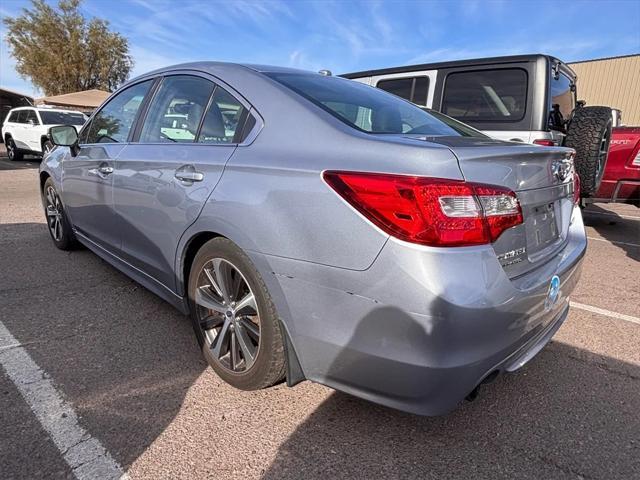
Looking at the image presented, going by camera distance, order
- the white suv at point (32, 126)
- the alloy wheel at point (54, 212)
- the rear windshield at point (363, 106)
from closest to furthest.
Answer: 1. the rear windshield at point (363, 106)
2. the alloy wheel at point (54, 212)
3. the white suv at point (32, 126)

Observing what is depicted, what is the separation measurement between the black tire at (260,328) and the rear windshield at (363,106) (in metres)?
0.78

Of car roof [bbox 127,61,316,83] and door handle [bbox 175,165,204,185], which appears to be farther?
car roof [bbox 127,61,316,83]

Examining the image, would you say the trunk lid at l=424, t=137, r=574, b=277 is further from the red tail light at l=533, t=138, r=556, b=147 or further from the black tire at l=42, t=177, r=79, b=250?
the black tire at l=42, t=177, r=79, b=250

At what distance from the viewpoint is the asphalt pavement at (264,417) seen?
1811 millimetres

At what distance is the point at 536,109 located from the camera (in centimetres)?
470

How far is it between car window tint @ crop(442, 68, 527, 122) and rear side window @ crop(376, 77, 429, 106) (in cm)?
32

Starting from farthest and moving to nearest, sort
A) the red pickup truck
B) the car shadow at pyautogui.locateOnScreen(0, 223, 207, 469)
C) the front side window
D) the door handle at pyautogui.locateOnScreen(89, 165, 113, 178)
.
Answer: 1. the red pickup truck
2. the front side window
3. the door handle at pyautogui.locateOnScreen(89, 165, 113, 178)
4. the car shadow at pyautogui.locateOnScreen(0, 223, 207, 469)

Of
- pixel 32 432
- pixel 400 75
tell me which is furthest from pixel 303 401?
pixel 400 75

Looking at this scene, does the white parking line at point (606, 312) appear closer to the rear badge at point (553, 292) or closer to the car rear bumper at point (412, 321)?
the rear badge at point (553, 292)

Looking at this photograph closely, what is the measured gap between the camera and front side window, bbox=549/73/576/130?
4871 millimetres

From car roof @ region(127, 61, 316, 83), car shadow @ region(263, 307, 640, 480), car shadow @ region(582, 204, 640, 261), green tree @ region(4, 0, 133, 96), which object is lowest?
car shadow @ region(582, 204, 640, 261)

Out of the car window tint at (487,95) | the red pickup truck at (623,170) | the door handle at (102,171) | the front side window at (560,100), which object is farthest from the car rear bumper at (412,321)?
the red pickup truck at (623,170)

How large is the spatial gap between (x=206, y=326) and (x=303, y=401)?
26.0 inches

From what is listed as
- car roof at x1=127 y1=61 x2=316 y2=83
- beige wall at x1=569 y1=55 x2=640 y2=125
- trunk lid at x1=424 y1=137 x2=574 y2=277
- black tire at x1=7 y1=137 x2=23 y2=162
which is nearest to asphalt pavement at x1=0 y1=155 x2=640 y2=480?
trunk lid at x1=424 y1=137 x2=574 y2=277
